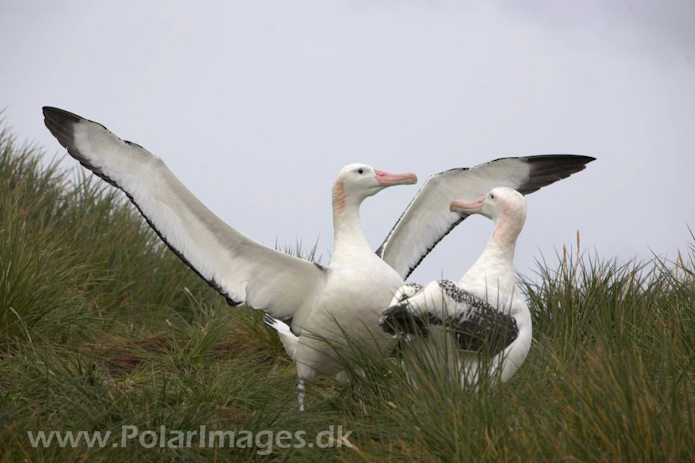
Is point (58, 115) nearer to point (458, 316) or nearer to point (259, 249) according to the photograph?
point (259, 249)

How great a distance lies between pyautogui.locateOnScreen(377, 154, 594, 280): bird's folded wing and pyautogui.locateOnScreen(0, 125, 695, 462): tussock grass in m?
0.75

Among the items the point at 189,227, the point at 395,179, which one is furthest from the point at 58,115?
the point at 395,179

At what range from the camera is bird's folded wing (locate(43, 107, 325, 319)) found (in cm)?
632

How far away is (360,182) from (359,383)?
1.67 m

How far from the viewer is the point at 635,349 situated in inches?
198

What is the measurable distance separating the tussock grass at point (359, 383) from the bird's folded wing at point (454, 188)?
0.75 m

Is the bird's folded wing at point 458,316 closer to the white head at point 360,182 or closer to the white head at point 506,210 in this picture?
the white head at point 506,210

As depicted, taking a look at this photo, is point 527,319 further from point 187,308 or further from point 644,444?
point 187,308

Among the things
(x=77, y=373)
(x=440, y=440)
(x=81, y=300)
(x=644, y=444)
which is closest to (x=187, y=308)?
(x=81, y=300)

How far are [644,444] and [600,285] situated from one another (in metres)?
3.43

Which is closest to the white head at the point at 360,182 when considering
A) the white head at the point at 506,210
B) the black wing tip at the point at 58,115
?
the white head at the point at 506,210

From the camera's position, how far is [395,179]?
246 inches

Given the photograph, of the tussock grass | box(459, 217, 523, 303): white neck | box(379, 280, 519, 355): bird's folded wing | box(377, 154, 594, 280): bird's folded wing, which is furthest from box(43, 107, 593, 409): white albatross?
box(377, 154, 594, 280): bird's folded wing

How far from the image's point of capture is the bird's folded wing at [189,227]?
6.32 m
